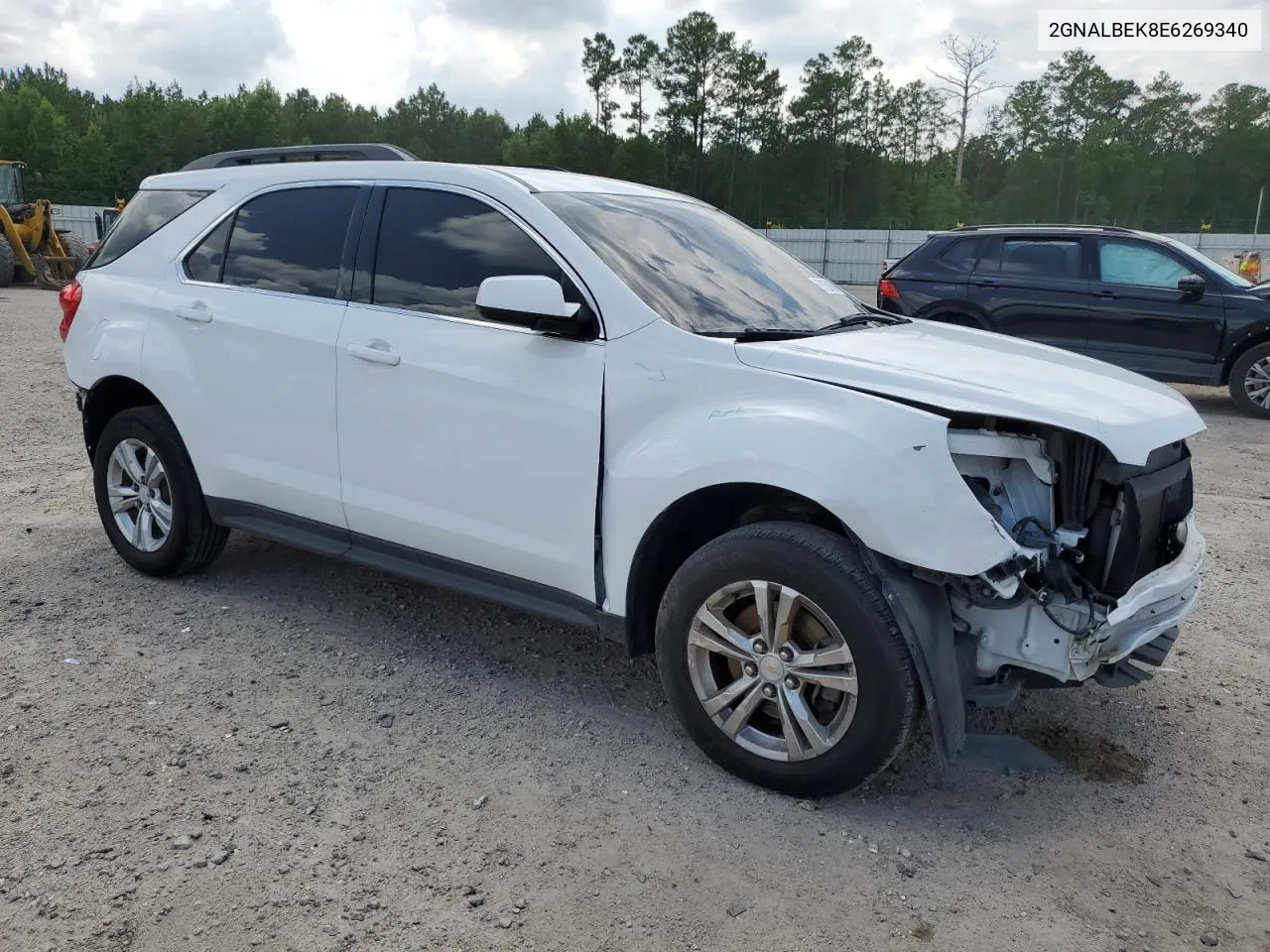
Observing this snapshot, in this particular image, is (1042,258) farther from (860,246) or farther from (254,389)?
(860,246)

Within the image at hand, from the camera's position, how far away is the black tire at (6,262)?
21.9 m

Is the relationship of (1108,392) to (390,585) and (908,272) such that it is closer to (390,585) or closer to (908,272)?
(390,585)

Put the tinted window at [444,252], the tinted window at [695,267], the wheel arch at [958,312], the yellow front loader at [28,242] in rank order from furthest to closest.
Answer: the yellow front loader at [28,242] < the wheel arch at [958,312] < the tinted window at [444,252] < the tinted window at [695,267]

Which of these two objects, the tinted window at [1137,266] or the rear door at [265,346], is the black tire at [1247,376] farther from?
the rear door at [265,346]

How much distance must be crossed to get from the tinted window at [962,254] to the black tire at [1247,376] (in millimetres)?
2689

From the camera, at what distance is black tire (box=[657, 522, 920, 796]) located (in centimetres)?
284

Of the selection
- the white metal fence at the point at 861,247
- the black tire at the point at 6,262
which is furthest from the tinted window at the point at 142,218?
the white metal fence at the point at 861,247

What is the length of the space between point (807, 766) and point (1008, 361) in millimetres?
1493

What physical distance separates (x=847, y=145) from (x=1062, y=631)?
2865 inches

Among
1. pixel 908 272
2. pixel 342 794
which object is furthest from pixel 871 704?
pixel 908 272

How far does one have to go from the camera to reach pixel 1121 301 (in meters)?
9.96

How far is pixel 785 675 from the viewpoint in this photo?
3.04 meters

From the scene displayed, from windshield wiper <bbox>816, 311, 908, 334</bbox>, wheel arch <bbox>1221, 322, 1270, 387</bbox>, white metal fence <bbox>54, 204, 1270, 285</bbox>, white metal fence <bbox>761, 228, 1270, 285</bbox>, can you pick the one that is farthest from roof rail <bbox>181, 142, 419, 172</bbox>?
white metal fence <bbox>761, 228, 1270, 285</bbox>

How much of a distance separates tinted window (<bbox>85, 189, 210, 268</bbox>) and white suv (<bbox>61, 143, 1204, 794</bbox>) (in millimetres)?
66
